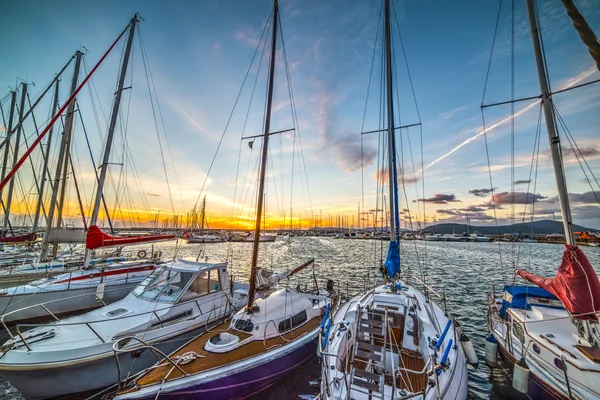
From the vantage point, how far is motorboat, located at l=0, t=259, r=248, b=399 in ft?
17.8

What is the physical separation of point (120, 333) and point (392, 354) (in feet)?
23.7

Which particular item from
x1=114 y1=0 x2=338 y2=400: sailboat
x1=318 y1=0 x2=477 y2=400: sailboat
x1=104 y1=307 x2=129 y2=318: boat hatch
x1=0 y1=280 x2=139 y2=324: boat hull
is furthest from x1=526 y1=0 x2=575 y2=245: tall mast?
x1=0 y1=280 x2=139 y2=324: boat hull

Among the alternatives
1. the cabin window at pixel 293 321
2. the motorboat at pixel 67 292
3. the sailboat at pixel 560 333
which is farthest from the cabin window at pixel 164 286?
the sailboat at pixel 560 333

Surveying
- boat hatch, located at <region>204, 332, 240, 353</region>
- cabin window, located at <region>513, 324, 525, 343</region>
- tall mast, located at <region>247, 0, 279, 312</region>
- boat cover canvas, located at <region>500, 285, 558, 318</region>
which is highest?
tall mast, located at <region>247, 0, 279, 312</region>

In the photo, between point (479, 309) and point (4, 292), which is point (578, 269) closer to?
point (479, 309)

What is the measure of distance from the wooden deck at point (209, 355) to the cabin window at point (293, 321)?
0.21 meters

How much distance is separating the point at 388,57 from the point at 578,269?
10.5 metres

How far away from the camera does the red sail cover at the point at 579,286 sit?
504 cm

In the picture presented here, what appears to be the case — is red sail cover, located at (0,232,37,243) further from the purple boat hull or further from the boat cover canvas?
the boat cover canvas

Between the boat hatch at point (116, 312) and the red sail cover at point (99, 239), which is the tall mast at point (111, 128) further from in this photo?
the boat hatch at point (116, 312)

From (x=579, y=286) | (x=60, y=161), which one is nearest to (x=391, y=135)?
(x=579, y=286)

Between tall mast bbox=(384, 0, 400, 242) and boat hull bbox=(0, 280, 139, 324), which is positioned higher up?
tall mast bbox=(384, 0, 400, 242)

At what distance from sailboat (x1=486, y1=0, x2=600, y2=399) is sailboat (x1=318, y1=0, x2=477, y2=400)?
1.40 metres

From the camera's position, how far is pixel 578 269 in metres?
5.17
